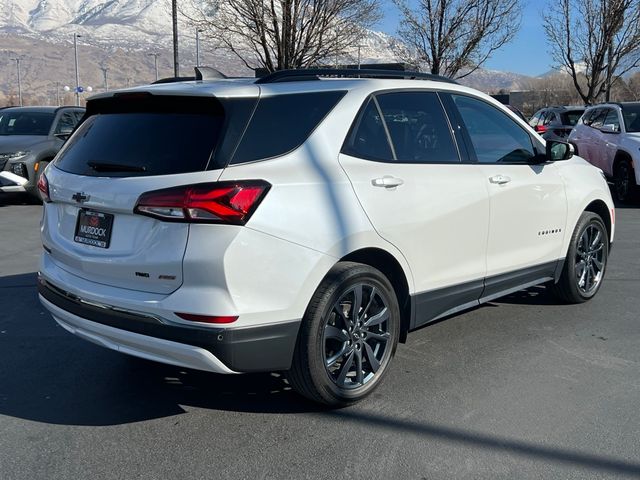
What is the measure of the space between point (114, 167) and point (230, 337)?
3.76 feet

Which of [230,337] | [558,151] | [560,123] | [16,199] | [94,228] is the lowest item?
[16,199]

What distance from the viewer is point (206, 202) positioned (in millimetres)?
3350

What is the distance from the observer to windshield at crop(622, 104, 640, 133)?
1267 cm

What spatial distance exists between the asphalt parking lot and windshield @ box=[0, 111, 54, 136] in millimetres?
8646

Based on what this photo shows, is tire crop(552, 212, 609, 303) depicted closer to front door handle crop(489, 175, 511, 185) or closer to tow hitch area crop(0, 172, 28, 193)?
front door handle crop(489, 175, 511, 185)

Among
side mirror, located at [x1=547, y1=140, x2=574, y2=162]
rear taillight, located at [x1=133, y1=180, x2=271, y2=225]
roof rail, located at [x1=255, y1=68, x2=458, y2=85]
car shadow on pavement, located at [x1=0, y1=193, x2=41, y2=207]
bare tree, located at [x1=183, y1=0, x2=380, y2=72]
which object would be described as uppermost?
bare tree, located at [x1=183, y1=0, x2=380, y2=72]

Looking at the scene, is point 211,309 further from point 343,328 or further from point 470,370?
point 470,370

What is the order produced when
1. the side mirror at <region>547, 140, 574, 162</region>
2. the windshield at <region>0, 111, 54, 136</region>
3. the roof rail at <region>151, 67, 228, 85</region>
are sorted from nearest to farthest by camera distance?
the roof rail at <region>151, 67, 228, 85</region> < the side mirror at <region>547, 140, 574, 162</region> < the windshield at <region>0, 111, 54, 136</region>

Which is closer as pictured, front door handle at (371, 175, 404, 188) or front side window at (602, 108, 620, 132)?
front door handle at (371, 175, 404, 188)

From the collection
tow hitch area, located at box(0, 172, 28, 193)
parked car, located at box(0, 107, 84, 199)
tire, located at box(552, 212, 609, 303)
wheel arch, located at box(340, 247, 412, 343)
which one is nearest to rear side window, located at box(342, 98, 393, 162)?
wheel arch, located at box(340, 247, 412, 343)

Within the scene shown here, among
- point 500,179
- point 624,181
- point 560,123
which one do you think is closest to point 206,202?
point 500,179

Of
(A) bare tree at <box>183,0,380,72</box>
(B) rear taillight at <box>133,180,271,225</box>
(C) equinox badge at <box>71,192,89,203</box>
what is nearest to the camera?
(B) rear taillight at <box>133,180,271,225</box>

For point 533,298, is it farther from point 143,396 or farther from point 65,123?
point 65,123

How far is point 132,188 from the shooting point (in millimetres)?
3520
